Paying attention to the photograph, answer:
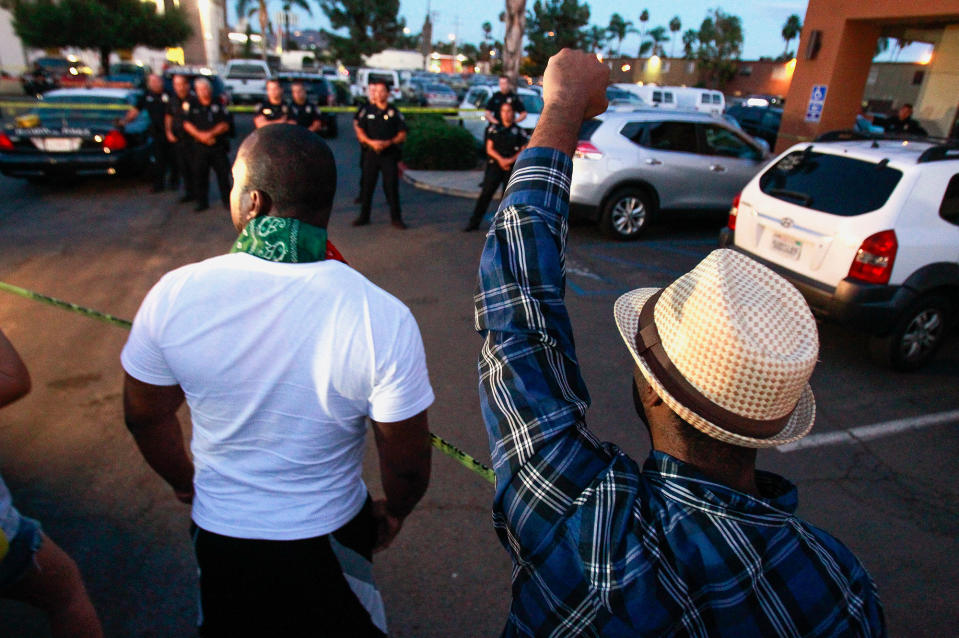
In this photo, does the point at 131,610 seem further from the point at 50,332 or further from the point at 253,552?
the point at 50,332

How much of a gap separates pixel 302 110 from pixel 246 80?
1338 cm

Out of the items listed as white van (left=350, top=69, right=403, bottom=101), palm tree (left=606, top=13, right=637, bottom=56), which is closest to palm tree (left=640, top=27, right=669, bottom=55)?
palm tree (left=606, top=13, right=637, bottom=56)

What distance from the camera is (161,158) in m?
10.6

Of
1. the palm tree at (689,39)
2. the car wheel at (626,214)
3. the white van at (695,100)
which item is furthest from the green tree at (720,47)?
the car wheel at (626,214)

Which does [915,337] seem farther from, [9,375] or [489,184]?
[9,375]

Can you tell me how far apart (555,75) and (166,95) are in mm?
11129

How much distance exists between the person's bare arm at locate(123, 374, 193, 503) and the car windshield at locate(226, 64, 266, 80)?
22.7 meters

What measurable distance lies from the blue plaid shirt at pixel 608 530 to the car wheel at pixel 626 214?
7764 millimetres

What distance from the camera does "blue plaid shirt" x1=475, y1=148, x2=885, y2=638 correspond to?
0.91 metres

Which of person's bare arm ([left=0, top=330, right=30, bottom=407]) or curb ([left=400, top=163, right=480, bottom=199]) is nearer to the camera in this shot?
person's bare arm ([left=0, top=330, right=30, bottom=407])

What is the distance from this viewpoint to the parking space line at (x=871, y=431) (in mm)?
4098

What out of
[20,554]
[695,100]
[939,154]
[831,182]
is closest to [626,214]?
[831,182]

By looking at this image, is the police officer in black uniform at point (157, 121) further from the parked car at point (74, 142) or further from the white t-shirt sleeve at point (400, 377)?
the white t-shirt sleeve at point (400, 377)

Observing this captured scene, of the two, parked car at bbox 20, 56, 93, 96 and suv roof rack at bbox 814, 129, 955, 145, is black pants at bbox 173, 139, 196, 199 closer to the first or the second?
suv roof rack at bbox 814, 129, 955, 145
